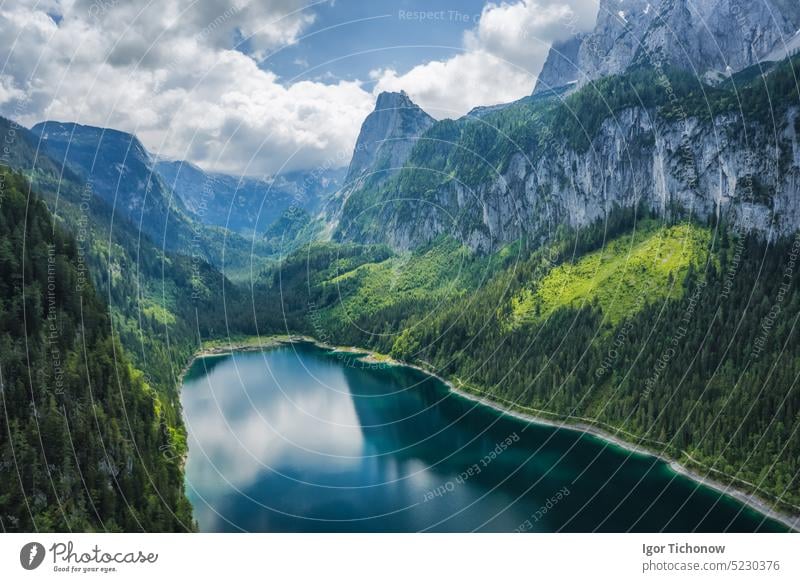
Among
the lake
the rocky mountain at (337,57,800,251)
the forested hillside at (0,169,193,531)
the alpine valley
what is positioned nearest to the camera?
the forested hillside at (0,169,193,531)

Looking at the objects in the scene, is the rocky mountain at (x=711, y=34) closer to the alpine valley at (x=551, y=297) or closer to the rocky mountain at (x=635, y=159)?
the alpine valley at (x=551, y=297)

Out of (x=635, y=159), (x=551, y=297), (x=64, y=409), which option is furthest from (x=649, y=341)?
(x=64, y=409)

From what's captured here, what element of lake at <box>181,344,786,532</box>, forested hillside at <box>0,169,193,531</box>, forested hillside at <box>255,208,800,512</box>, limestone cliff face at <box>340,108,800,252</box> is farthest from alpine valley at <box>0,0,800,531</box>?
lake at <box>181,344,786,532</box>

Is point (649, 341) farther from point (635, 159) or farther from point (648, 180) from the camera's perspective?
point (635, 159)

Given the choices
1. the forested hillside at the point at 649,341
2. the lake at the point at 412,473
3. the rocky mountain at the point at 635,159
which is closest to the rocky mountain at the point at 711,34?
the rocky mountain at the point at 635,159

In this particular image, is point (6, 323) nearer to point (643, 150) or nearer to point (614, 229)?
point (614, 229)

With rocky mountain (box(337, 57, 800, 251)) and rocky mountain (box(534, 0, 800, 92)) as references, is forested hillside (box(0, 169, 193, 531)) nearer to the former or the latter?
rocky mountain (box(337, 57, 800, 251))
